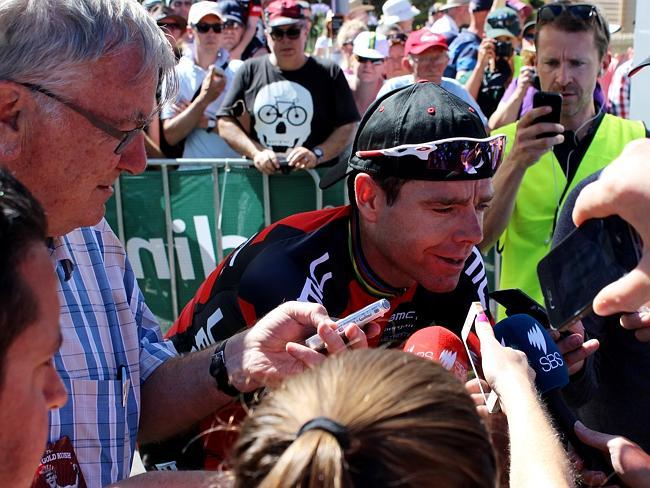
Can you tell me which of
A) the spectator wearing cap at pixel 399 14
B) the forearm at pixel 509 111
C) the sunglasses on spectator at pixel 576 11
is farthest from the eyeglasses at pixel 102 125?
the spectator wearing cap at pixel 399 14

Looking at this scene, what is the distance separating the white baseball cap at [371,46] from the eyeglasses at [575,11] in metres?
3.18

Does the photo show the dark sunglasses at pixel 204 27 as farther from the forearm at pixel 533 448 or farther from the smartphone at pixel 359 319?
the forearm at pixel 533 448

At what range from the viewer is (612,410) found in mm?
2918

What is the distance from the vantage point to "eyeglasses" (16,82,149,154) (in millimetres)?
2174

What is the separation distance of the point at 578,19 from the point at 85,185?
120 inches

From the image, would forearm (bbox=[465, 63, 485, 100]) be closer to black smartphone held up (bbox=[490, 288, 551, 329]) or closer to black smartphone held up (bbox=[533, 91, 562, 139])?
black smartphone held up (bbox=[533, 91, 562, 139])

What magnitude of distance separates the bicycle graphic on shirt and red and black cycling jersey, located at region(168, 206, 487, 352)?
2.98 metres

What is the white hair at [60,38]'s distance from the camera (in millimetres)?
2148

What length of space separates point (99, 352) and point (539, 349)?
3.89 ft

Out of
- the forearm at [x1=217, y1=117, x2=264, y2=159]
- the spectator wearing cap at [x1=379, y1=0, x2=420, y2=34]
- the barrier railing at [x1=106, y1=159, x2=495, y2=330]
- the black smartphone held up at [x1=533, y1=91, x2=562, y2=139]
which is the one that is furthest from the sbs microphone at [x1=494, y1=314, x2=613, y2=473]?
the spectator wearing cap at [x1=379, y1=0, x2=420, y2=34]

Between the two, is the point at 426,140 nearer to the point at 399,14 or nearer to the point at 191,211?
the point at 191,211

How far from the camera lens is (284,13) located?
6332mm

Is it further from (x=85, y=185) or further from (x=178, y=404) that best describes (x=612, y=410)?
(x=85, y=185)

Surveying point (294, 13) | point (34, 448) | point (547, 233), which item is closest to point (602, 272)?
point (34, 448)
